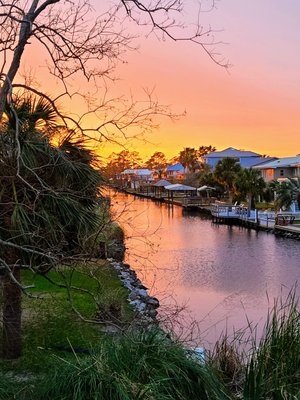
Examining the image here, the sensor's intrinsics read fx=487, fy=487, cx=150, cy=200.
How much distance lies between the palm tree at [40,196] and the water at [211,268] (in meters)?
0.56

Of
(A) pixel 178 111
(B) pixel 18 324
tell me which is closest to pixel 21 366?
(B) pixel 18 324

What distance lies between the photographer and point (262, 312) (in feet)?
40.2

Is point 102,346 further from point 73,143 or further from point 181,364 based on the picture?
point 73,143

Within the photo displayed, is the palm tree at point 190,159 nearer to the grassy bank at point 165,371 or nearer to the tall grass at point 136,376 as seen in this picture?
the grassy bank at point 165,371

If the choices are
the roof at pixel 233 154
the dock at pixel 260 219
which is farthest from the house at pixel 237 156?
the dock at pixel 260 219

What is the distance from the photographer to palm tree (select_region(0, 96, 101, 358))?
5.19 metres

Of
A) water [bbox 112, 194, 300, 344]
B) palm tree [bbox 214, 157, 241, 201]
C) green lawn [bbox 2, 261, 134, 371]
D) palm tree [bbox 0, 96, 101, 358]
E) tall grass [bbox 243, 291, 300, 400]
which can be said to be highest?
palm tree [bbox 214, 157, 241, 201]

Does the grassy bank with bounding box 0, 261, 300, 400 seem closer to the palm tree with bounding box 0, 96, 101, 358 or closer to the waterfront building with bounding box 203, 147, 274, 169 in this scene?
the palm tree with bounding box 0, 96, 101, 358

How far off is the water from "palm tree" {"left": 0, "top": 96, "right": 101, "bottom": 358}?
565 mm

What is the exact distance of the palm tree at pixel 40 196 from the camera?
5.19 m

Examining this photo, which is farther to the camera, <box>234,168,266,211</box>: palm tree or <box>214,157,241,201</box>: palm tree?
<box>214,157,241,201</box>: palm tree

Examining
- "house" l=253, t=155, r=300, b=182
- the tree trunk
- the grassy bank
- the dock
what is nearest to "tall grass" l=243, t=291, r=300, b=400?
the grassy bank

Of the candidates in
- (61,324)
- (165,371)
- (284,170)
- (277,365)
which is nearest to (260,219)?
(284,170)

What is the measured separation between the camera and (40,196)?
216 inches
